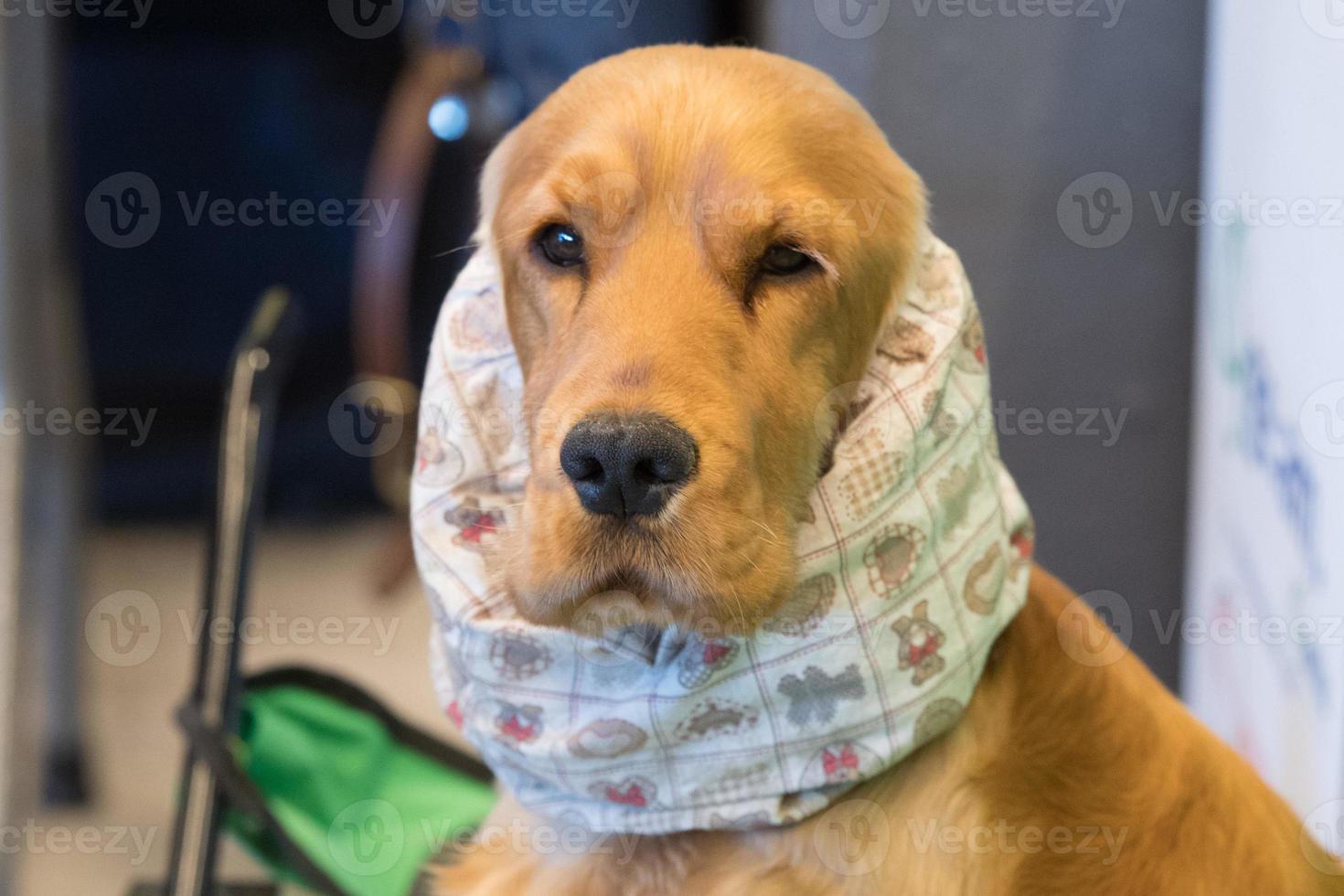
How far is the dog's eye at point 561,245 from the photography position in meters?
1.20

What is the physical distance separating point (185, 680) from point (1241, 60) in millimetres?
2485

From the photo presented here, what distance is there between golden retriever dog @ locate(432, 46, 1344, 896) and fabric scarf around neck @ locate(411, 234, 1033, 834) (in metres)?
0.04

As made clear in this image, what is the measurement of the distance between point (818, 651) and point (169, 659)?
7.67 feet

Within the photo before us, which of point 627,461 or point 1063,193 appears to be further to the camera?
point 1063,193

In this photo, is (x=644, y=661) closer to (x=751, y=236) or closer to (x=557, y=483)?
(x=557, y=483)

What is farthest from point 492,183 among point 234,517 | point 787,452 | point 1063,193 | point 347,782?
point 347,782

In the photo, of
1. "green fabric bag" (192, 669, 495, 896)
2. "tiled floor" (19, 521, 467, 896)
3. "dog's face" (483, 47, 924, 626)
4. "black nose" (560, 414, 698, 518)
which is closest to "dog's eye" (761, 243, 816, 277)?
"dog's face" (483, 47, 924, 626)

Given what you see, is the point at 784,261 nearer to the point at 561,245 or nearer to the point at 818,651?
the point at 561,245

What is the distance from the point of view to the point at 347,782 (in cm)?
207

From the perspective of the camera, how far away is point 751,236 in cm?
114

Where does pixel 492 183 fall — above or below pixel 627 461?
above

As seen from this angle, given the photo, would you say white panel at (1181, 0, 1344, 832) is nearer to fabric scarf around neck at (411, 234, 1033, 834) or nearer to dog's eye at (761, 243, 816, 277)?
fabric scarf around neck at (411, 234, 1033, 834)

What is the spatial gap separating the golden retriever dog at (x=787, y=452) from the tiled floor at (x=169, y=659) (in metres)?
1.13

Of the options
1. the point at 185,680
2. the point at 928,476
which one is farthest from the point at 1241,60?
the point at 185,680
